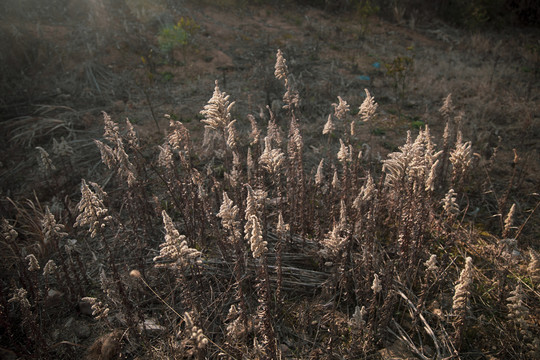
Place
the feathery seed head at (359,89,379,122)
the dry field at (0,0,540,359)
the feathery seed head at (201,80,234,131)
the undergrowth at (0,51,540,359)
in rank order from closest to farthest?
the undergrowth at (0,51,540,359) → the dry field at (0,0,540,359) → the feathery seed head at (201,80,234,131) → the feathery seed head at (359,89,379,122)

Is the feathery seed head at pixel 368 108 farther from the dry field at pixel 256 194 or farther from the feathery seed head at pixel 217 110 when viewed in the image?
the feathery seed head at pixel 217 110

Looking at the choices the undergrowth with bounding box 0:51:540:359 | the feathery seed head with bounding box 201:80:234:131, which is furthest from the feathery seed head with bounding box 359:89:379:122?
the feathery seed head with bounding box 201:80:234:131

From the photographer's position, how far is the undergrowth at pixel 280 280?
2752 millimetres

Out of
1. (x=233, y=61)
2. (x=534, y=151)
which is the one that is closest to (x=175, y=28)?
(x=233, y=61)

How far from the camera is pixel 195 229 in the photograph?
4.04m

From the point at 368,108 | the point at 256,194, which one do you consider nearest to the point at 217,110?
the point at 256,194

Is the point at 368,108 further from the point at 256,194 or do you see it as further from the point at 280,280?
the point at 280,280

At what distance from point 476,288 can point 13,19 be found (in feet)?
42.4

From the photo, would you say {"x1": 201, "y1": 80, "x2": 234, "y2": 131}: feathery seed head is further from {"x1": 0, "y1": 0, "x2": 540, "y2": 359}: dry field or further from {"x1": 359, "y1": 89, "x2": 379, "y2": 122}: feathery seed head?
{"x1": 359, "y1": 89, "x2": 379, "y2": 122}: feathery seed head

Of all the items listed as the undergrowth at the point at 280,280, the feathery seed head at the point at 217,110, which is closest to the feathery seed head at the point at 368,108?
the undergrowth at the point at 280,280

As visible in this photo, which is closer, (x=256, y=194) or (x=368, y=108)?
(x=256, y=194)

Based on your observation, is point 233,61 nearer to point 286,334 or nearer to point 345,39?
point 345,39

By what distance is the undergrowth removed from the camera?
275 centimetres

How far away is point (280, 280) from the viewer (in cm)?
298
